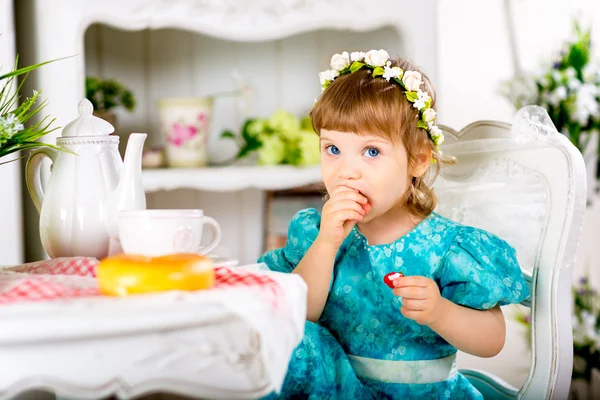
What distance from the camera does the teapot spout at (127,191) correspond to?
3.02ft

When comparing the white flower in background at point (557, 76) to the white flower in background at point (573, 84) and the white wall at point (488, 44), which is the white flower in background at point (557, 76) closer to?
the white flower in background at point (573, 84)

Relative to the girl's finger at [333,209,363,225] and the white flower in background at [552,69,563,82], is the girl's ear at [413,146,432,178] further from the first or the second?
the white flower in background at [552,69,563,82]

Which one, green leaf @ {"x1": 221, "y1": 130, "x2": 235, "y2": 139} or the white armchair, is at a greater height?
green leaf @ {"x1": 221, "y1": 130, "x2": 235, "y2": 139}

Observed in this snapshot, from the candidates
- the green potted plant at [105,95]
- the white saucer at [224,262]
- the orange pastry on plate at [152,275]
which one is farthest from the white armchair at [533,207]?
the green potted plant at [105,95]

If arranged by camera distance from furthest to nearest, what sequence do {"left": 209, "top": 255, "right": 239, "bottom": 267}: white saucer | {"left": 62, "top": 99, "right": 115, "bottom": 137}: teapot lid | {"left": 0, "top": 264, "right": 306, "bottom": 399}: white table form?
{"left": 62, "top": 99, "right": 115, "bottom": 137}: teapot lid
{"left": 209, "top": 255, "right": 239, "bottom": 267}: white saucer
{"left": 0, "top": 264, "right": 306, "bottom": 399}: white table

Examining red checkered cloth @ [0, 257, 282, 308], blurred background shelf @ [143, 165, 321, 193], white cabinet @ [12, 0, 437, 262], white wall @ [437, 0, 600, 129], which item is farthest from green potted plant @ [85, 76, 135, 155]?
red checkered cloth @ [0, 257, 282, 308]

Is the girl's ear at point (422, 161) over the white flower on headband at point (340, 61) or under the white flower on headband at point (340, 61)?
under

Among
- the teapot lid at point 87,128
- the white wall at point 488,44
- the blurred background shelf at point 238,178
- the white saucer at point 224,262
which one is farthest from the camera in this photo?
the white wall at point 488,44

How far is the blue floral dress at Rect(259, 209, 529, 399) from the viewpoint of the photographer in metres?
1.07

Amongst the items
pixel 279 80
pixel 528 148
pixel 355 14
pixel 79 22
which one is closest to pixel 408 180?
pixel 528 148

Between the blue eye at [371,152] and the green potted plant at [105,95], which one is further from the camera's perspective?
the green potted plant at [105,95]

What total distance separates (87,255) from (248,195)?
1623 mm

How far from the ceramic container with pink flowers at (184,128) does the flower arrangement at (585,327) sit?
3.94 feet

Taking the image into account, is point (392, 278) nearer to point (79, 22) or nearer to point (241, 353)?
point (241, 353)
